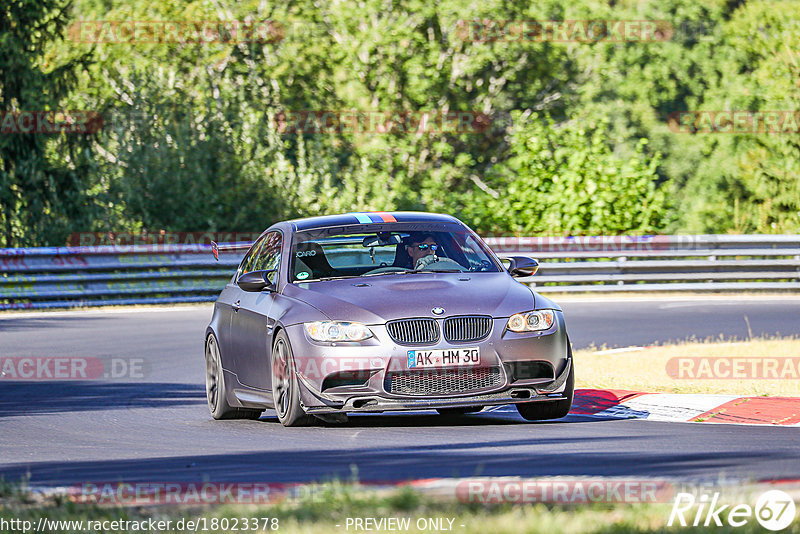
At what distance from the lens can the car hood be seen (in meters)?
9.94

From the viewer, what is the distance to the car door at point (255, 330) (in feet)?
35.3

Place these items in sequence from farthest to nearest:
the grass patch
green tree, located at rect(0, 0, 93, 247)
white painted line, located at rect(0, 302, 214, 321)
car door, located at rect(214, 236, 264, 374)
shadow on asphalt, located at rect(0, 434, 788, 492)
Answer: green tree, located at rect(0, 0, 93, 247), white painted line, located at rect(0, 302, 214, 321), the grass patch, car door, located at rect(214, 236, 264, 374), shadow on asphalt, located at rect(0, 434, 788, 492)

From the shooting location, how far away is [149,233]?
32.7 metres

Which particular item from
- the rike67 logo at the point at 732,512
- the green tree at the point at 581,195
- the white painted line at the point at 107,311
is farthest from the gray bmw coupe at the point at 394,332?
the green tree at the point at 581,195

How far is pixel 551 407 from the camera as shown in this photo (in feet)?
34.3

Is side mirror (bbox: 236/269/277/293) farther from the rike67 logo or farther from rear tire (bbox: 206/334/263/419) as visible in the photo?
the rike67 logo

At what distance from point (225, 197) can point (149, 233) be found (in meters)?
2.42

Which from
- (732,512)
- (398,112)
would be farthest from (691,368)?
(398,112)

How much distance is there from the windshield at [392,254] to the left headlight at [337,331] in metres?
0.95

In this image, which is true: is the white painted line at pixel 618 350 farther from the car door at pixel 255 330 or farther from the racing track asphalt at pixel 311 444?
the car door at pixel 255 330

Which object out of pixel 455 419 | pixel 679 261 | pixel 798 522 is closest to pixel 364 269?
pixel 455 419

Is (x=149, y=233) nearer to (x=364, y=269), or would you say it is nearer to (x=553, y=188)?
(x=553, y=188)

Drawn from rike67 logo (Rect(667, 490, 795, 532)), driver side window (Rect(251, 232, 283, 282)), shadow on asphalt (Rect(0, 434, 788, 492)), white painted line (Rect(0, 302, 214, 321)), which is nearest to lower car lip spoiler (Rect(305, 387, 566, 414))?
shadow on asphalt (Rect(0, 434, 788, 492))

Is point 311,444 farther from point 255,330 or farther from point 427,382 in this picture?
point 255,330
